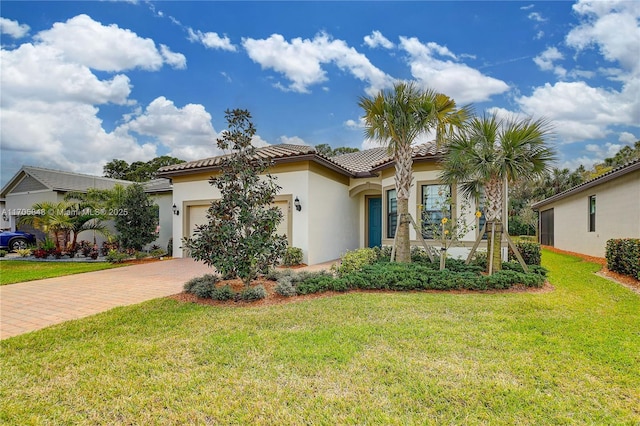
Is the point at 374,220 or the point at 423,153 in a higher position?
the point at 423,153

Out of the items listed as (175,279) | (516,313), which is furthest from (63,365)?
(516,313)

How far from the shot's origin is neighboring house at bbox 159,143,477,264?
11586 mm

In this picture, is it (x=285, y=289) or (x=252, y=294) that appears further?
(x=285, y=289)

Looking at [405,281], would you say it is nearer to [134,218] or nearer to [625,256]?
[625,256]

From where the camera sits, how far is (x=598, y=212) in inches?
562

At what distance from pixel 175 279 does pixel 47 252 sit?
407 inches

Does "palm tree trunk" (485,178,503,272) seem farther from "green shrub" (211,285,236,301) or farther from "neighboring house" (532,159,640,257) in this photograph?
"green shrub" (211,285,236,301)

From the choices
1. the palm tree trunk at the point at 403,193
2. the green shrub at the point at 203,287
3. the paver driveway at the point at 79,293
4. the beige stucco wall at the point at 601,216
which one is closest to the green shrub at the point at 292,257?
the paver driveway at the point at 79,293

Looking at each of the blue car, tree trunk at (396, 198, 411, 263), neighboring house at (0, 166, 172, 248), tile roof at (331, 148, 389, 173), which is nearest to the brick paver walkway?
tree trunk at (396, 198, 411, 263)

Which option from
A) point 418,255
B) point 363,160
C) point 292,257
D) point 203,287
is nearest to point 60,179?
point 292,257

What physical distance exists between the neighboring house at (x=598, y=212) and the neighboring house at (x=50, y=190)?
19.9 meters

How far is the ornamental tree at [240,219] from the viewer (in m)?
6.75

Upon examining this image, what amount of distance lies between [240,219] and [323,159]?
5564mm

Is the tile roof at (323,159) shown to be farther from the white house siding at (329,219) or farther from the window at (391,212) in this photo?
the window at (391,212)
